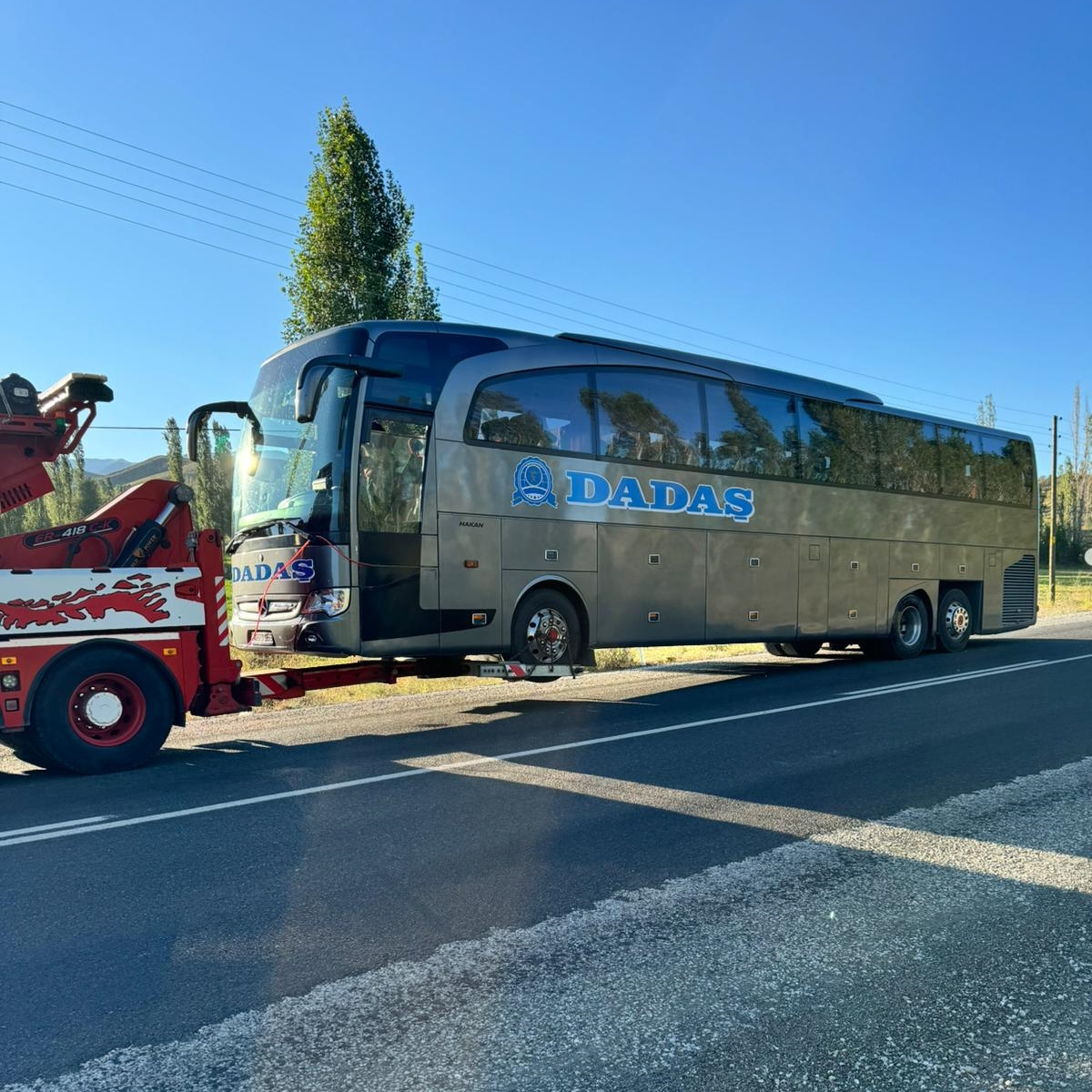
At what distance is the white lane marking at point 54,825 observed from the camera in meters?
5.68

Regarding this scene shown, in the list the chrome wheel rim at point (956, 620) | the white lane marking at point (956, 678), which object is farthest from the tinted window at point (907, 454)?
the white lane marking at point (956, 678)

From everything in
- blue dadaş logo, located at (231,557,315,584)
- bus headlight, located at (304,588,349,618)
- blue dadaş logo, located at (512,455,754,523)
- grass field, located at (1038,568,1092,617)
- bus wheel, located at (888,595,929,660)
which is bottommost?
grass field, located at (1038,568,1092,617)

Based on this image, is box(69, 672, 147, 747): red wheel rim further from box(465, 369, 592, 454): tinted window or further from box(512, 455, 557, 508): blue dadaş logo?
box(512, 455, 557, 508): blue dadaş logo

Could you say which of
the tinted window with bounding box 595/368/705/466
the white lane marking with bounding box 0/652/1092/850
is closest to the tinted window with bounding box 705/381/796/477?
the tinted window with bounding box 595/368/705/466

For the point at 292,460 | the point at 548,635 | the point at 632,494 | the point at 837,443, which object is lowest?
the point at 548,635

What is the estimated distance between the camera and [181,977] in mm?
3658

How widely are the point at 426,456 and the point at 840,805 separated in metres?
5.22

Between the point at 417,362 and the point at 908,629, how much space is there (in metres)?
10.5

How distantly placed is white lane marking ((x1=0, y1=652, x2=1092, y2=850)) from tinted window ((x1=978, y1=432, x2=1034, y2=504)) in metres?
8.02

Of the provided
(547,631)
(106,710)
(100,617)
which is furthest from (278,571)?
(547,631)

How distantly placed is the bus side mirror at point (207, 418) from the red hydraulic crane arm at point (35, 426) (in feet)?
3.73

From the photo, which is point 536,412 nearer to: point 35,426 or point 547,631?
point 547,631

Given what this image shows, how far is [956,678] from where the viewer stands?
12.7 m

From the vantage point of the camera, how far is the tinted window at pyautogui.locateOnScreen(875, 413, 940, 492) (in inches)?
604
